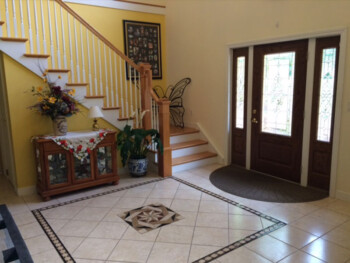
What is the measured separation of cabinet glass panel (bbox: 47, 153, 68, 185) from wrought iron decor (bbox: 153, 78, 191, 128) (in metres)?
2.87

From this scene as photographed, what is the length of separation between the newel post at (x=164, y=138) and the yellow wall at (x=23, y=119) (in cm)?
163

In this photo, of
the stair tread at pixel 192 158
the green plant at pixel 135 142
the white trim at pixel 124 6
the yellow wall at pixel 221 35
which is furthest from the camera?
the white trim at pixel 124 6

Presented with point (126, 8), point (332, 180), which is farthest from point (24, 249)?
point (126, 8)

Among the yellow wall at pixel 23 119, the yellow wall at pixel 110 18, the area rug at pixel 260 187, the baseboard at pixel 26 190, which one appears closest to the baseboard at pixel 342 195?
the area rug at pixel 260 187

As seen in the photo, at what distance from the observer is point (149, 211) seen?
3.51 m

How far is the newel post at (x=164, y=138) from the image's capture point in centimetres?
461

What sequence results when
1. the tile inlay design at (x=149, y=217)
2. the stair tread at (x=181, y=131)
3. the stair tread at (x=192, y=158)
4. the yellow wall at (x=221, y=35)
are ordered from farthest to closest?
the stair tread at (x=181, y=131) < the stair tread at (x=192, y=158) < the yellow wall at (x=221, y=35) < the tile inlay design at (x=149, y=217)

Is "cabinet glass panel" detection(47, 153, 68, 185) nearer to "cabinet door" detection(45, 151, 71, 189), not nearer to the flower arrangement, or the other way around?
Result: "cabinet door" detection(45, 151, 71, 189)

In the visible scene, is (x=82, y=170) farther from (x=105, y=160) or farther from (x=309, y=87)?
(x=309, y=87)

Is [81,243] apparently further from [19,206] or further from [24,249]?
[19,206]

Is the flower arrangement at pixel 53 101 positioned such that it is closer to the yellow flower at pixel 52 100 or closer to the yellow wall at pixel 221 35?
the yellow flower at pixel 52 100

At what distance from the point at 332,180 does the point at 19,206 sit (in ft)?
13.2

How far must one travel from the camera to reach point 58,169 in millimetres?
3910

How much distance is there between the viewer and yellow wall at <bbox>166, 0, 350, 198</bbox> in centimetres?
369
